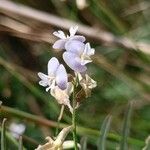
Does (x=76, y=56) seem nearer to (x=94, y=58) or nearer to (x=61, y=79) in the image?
(x=61, y=79)

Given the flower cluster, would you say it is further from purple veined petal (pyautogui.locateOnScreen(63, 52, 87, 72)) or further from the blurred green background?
the blurred green background

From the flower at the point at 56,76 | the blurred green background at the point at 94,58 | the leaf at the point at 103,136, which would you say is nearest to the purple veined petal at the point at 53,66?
the flower at the point at 56,76

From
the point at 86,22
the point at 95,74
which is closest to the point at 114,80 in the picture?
the point at 95,74

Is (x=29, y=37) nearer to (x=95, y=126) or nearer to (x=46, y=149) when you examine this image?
(x=95, y=126)

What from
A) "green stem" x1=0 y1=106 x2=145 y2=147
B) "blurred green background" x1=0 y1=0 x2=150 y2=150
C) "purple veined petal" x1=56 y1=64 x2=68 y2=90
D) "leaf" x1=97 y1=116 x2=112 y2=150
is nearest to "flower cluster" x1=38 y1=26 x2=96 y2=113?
"purple veined petal" x1=56 y1=64 x2=68 y2=90

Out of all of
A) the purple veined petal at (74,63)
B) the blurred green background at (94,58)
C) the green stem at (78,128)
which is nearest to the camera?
the purple veined petal at (74,63)

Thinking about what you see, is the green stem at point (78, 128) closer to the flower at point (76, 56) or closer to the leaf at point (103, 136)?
the leaf at point (103, 136)
